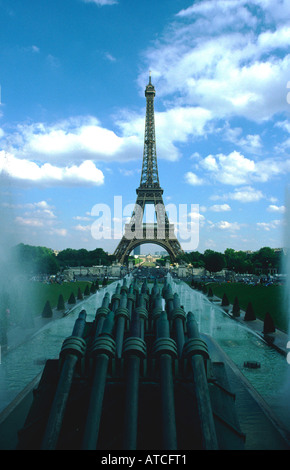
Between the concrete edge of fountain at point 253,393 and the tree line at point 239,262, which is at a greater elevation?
the tree line at point 239,262

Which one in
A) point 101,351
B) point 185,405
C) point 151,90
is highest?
point 151,90

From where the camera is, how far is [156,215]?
92188mm

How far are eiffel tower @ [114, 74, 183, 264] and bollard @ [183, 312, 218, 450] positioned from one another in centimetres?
7944

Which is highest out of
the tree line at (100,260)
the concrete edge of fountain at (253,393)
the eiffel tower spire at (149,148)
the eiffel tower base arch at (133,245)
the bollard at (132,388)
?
the eiffel tower spire at (149,148)

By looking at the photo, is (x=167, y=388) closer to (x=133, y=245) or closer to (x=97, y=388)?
(x=97, y=388)

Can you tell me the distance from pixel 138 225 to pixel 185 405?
279 ft

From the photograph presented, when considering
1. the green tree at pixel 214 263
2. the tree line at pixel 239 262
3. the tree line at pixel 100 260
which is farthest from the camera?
the tree line at pixel 239 262

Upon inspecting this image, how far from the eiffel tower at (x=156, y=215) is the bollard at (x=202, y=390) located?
79.4m

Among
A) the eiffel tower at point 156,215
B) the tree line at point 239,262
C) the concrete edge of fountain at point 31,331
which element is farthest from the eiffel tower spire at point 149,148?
the concrete edge of fountain at point 31,331

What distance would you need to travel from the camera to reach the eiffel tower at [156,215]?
88688 millimetres

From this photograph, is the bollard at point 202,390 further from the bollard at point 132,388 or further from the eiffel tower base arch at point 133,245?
the eiffel tower base arch at point 133,245

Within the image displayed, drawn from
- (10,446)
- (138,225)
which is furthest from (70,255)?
(10,446)
